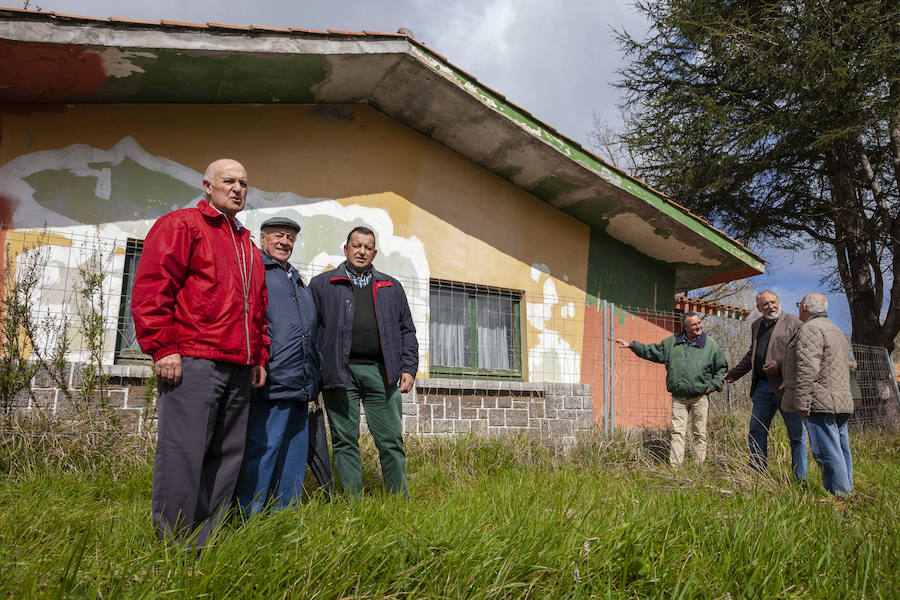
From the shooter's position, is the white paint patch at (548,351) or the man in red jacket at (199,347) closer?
the man in red jacket at (199,347)

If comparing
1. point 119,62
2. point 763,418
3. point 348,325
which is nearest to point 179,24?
point 119,62

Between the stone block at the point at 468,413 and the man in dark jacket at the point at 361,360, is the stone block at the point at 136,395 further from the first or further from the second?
the stone block at the point at 468,413

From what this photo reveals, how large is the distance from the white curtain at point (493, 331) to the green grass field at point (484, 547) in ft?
13.2

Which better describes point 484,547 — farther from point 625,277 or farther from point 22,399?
point 625,277

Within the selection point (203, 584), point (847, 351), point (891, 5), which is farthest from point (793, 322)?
point (891, 5)

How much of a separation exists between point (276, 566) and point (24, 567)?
745 mm

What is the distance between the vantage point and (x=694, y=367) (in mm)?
6426

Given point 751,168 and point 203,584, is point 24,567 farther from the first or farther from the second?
point 751,168

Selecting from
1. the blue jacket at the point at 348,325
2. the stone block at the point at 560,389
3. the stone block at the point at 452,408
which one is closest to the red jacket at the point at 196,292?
the blue jacket at the point at 348,325

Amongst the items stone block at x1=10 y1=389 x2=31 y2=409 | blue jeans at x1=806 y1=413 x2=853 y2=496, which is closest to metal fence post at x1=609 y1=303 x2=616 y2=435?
blue jeans at x1=806 y1=413 x2=853 y2=496

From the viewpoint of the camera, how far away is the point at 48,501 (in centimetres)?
334

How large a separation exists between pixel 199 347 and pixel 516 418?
499 cm

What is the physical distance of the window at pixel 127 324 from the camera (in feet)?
19.4

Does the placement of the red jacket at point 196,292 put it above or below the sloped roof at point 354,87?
below
